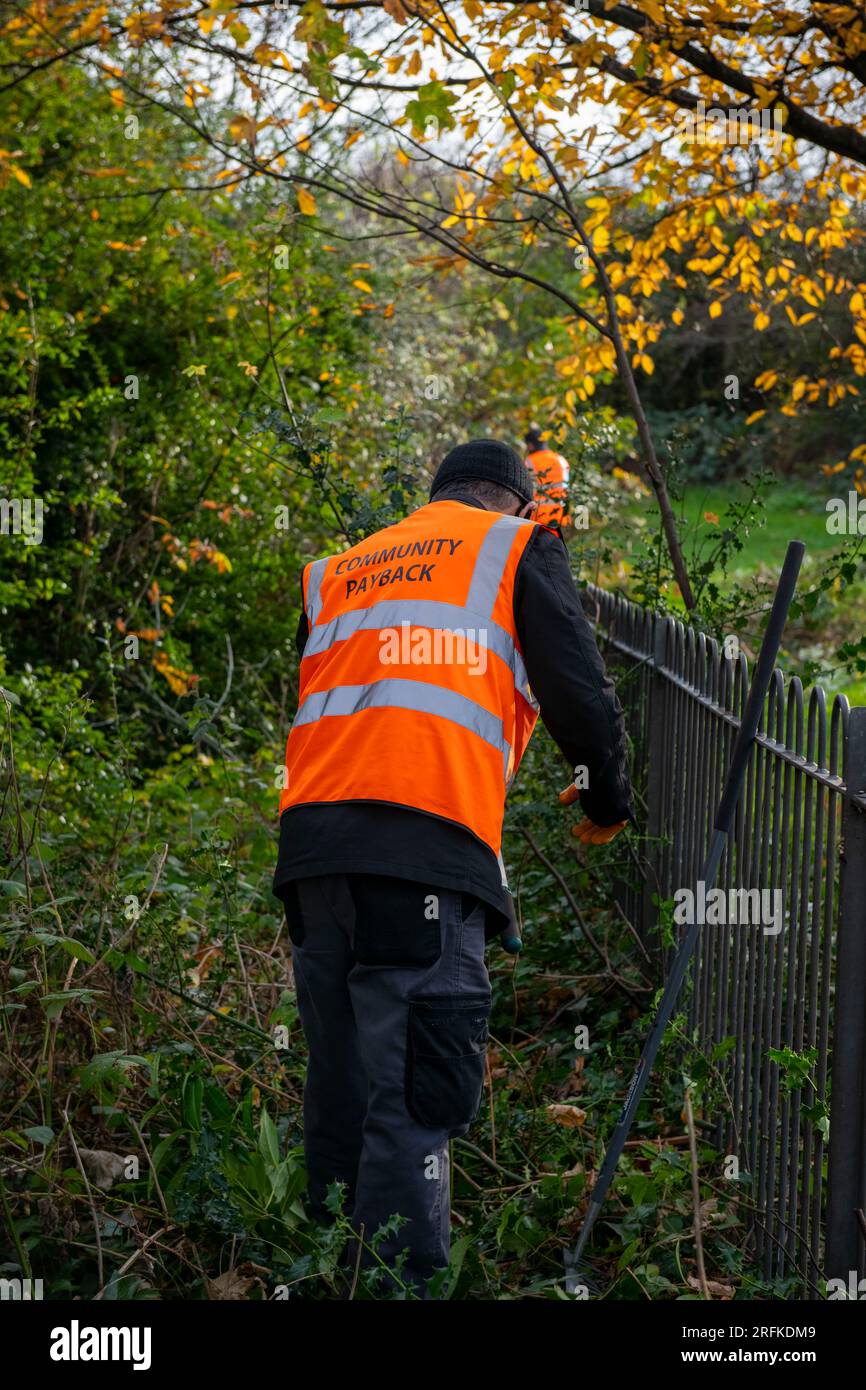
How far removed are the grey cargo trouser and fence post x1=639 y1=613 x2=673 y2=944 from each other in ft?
6.30

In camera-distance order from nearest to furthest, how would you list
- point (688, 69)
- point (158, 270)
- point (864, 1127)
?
point (864, 1127) → point (688, 69) → point (158, 270)

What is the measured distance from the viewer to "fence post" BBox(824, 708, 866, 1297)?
2672mm

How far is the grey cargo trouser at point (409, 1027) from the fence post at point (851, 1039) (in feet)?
2.38

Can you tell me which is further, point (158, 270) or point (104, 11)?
point (158, 270)

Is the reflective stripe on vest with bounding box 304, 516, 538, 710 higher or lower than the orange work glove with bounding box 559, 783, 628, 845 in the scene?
higher

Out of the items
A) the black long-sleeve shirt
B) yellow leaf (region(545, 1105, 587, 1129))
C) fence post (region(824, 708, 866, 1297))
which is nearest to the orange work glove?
the black long-sleeve shirt

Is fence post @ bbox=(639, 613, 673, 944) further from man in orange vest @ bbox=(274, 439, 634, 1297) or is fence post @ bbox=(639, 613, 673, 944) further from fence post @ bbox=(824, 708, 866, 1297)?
fence post @ bbox=(824, 708, 866, 1297)

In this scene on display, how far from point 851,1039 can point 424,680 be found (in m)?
1.13

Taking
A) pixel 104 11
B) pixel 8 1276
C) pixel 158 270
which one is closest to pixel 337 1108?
pixel 8 1276

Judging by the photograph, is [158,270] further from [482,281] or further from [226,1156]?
[226,1156]

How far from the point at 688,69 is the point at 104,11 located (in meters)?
2.86

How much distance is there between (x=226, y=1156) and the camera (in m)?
3.37

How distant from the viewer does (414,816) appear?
2.79 meters

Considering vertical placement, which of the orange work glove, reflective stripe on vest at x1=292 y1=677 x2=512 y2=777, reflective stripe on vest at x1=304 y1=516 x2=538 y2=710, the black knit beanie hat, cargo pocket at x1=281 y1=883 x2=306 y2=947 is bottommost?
cargo pocket at x1=281 y1=883 x2=306 y2=947
